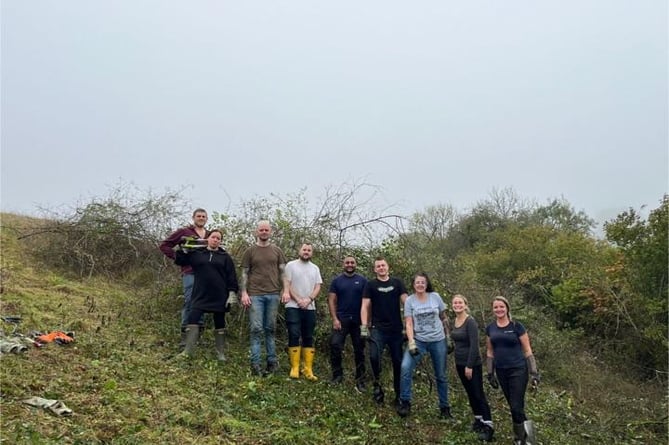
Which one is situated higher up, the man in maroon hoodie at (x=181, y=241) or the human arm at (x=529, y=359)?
the man in maroon hoodie at (x=181, y=241)

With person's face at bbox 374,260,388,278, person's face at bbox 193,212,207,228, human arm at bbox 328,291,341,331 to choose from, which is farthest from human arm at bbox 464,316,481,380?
person's face at bbox 193,212,207,228

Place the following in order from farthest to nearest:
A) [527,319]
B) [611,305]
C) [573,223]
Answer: [573,223], [611,305], [527,319]

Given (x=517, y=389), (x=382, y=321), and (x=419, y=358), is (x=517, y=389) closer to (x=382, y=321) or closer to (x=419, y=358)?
(x=419, y=358)

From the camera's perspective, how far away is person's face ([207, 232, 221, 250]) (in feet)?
18.9

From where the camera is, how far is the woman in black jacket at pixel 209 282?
18.5ft

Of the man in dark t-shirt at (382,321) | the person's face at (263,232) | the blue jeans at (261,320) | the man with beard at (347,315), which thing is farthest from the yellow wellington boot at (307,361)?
the person's face at (263,232)

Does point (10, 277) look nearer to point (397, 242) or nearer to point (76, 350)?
point (76, 350)

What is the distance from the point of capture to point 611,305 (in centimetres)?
1280

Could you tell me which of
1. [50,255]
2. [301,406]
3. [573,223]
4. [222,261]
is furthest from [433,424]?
[573,223]

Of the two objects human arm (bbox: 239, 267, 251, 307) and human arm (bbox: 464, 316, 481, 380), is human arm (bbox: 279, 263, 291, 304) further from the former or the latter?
human arm (bbox: 464, 316, 481, 380)

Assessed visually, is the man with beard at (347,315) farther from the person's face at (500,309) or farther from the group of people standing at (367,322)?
the person's face at (500,309)

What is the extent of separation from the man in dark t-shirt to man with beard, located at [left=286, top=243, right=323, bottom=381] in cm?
63

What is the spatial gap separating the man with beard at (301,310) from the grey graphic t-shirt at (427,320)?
3.58 feet

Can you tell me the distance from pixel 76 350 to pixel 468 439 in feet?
13.1
